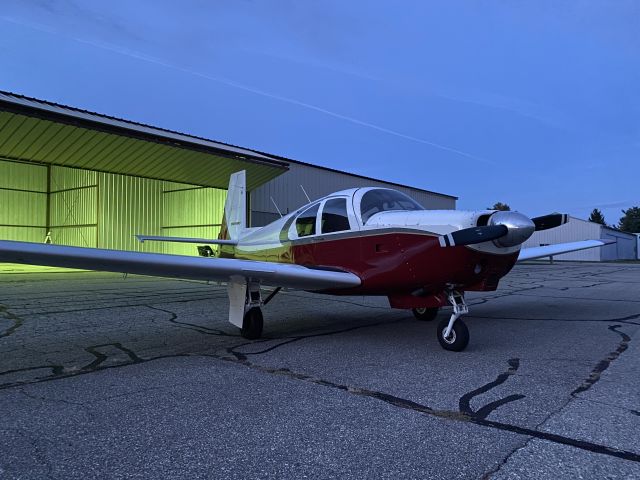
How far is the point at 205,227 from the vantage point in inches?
1016

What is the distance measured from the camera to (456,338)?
212 inches

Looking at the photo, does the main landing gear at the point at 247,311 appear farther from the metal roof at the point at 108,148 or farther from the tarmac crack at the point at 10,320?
the metal roof at the point at 108,148

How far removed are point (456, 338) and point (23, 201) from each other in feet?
114

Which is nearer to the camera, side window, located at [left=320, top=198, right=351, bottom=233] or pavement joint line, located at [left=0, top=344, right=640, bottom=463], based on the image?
pavement joint line, located at [left=0, top=344, right=640, bottom=463]

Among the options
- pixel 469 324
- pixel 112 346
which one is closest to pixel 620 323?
pixel 469 324

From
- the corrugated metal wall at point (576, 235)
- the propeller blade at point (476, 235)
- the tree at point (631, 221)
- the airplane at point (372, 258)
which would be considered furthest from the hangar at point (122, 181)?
the tree at point (631, 221)

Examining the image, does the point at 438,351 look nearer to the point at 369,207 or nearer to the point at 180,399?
the point at 369,207

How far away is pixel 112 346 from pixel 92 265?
1.55 m

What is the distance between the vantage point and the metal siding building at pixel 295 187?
2386 centimetres

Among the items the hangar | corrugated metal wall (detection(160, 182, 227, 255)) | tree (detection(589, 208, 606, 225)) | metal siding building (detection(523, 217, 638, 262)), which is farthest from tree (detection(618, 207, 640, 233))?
corrugated metal wall (detection(160, 182, 227, 255))

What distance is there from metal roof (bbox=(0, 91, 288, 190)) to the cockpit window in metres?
11.9

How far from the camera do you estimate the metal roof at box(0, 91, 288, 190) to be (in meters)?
14.3

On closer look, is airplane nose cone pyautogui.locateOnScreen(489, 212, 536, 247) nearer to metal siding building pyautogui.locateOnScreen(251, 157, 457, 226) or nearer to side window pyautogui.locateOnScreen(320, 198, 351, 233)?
side window pyautogui.locateOnScreen(320, 198, 351, 233)

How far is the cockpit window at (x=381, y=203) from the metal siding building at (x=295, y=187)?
1521 centimetres
